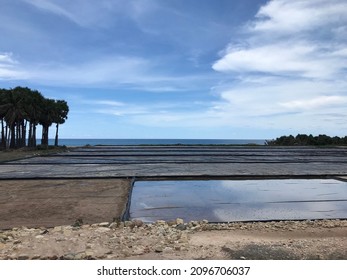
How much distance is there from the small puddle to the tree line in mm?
30444

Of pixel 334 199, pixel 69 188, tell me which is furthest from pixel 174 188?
pixel 334 199

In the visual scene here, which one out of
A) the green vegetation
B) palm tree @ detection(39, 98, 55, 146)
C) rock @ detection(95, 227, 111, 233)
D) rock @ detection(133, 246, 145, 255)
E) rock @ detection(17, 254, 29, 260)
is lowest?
rock @ detection(95, 227, 111, 233)

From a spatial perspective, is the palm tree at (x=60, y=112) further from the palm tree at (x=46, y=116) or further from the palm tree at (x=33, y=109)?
the palm tree at (x=33, y=109)

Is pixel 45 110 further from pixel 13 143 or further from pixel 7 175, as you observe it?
pixel 7 175

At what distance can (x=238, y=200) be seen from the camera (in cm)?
1219

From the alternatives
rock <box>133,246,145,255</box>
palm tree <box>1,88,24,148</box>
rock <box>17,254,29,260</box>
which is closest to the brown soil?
rock <box>17,254,29,260</box>

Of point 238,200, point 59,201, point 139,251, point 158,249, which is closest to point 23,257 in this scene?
point 139,251

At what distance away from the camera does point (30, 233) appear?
738cm

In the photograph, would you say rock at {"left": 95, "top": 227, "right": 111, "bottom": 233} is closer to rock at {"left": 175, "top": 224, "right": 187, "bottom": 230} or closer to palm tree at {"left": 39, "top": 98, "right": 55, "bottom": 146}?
rock at {"left": 175, "top": 224, "right": 187, "bottom": 230}

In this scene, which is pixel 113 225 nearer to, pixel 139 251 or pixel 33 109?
→ pixel 139 251

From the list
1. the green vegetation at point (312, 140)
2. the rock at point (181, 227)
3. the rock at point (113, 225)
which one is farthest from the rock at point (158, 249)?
the green vegetation at point (312, 140)

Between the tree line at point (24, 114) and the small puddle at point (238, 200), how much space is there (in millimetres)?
30444

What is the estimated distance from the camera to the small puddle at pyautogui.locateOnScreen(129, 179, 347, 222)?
10.1m

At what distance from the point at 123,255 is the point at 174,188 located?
8939mm
